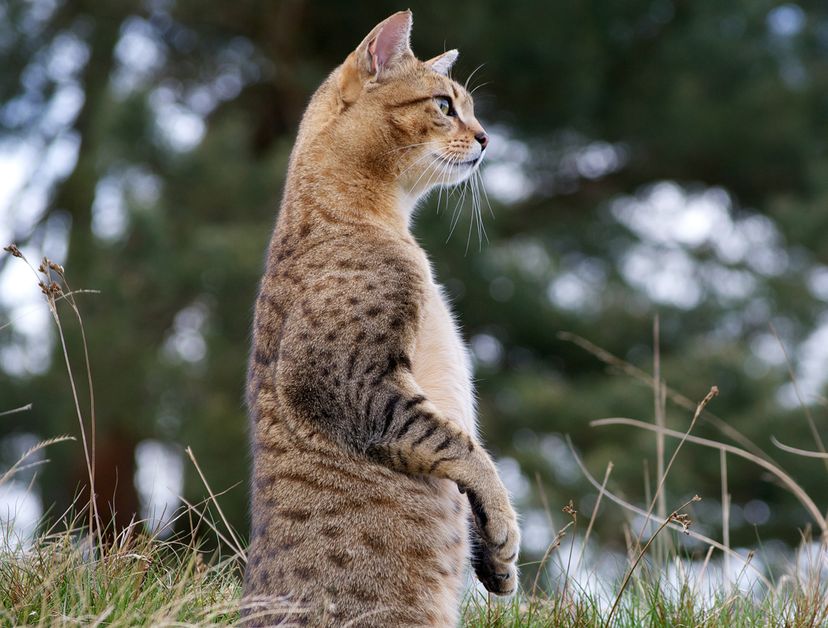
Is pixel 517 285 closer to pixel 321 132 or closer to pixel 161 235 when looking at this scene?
pixel 161 235

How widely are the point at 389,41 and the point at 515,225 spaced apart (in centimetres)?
861

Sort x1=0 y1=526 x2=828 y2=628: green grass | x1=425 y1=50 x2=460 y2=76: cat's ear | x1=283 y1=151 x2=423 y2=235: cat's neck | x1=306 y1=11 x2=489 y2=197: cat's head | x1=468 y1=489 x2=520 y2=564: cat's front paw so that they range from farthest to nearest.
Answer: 1. x1=425 y1=50 x2=460 y2=76: cat's ear
2. x1=306 y1=11 x2=489 y2=197: cat's head
3. x1=283 y1=151 x2=423 y2=235: cat's neck
4. x1=468 y1=489 x2=520 y2=564: cat's front paw
5. x1=0 y1=526 x2=828 y2=628: green grass

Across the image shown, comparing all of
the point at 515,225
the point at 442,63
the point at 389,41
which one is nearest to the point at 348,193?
the point at 389,41

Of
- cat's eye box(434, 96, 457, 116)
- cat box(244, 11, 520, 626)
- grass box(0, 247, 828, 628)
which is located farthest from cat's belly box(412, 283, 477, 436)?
cat's eye box(434, 96, 457, 116)

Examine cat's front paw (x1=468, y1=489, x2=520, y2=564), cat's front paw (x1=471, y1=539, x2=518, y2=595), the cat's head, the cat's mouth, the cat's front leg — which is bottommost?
cat's front paw (x1=471, y1=539, x2=518, y2=595)

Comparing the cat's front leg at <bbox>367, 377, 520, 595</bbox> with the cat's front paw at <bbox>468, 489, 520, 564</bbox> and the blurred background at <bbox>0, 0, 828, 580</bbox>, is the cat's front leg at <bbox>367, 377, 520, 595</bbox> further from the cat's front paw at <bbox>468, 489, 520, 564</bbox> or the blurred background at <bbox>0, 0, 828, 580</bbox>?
the blurred background at <bbox>0, 0, 828, 580</bbox>

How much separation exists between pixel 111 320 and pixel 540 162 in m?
5.20

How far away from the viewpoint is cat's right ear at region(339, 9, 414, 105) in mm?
3979

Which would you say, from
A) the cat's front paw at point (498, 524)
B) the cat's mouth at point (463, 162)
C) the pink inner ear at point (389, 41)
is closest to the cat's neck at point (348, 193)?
the cat's mouth at point (463, 162)

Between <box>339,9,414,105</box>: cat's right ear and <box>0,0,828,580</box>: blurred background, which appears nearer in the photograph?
<box>339,9,414,105</box>: cat's right ear

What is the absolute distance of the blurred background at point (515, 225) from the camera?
9891mm

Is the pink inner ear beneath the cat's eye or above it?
above

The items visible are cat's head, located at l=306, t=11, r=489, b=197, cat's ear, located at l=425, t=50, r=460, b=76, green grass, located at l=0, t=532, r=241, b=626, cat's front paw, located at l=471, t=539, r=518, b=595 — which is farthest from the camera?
cat's ear, located at l=425, t=50, r=460, b=76

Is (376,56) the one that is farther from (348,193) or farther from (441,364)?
(441,364)
